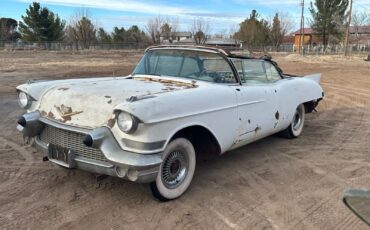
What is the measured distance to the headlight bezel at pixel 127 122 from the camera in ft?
12.5

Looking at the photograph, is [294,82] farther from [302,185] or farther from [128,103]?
[128,103]

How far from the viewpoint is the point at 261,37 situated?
2795 inches

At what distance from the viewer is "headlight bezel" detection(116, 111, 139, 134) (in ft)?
12.5

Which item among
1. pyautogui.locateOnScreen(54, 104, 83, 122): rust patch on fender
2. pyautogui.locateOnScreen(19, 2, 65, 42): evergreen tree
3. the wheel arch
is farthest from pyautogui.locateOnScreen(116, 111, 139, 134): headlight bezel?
pyautogui.locateOnScreen(19, 2, 65, 42): evergreen tree

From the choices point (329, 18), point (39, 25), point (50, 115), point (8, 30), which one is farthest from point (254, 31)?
point (50, 115)

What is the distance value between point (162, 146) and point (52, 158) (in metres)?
1.34

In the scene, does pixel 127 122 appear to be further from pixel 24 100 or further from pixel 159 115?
pixel 24 100

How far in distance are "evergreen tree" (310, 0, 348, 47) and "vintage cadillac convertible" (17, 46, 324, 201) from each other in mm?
61566

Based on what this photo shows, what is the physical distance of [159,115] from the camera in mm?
3957

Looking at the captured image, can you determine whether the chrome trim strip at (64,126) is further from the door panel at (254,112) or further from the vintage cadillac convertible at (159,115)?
the door panel at (254,112)

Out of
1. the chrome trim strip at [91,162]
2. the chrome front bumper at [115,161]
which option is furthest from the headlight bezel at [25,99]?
the chrome trim strip at [91,162]

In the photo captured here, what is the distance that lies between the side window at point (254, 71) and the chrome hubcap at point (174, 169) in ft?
5.67

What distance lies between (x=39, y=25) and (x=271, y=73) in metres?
61.3

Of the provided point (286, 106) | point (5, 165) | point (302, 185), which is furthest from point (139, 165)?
point (286, 106)
